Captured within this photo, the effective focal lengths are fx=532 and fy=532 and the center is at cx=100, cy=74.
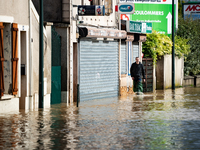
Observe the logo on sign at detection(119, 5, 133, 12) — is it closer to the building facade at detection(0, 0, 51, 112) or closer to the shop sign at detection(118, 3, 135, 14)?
the shop sign at detection(118, 3, 135, 14)

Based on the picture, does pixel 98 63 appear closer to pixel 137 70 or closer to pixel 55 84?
pixel 137 70

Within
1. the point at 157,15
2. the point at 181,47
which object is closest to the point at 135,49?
the point at 181,47

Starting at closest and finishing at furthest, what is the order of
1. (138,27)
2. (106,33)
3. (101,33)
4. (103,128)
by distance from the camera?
(103,128)
(101,33)
(106,33)
(138,27)

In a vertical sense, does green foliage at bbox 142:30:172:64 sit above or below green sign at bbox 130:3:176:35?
below

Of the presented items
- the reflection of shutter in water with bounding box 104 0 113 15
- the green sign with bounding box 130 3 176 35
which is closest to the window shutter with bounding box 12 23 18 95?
the reflection of shutter in water with bounding box 104 0 113 15

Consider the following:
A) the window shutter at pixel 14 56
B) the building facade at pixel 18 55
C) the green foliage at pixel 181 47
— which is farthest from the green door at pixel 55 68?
the green foliage at pixel 181 47

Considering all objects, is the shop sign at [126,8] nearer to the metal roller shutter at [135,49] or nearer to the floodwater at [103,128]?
the metal roller shutter at [135,49]

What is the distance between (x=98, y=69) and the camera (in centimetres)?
2439

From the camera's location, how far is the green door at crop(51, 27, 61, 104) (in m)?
20.9

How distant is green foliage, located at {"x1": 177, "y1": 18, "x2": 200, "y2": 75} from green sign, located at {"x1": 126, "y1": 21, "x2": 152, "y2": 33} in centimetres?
878

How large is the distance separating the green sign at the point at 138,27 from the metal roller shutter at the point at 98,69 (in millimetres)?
1367

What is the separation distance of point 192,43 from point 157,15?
3.18 metres

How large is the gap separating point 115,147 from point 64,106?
9.84m

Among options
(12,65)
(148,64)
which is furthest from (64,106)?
(148,64)
